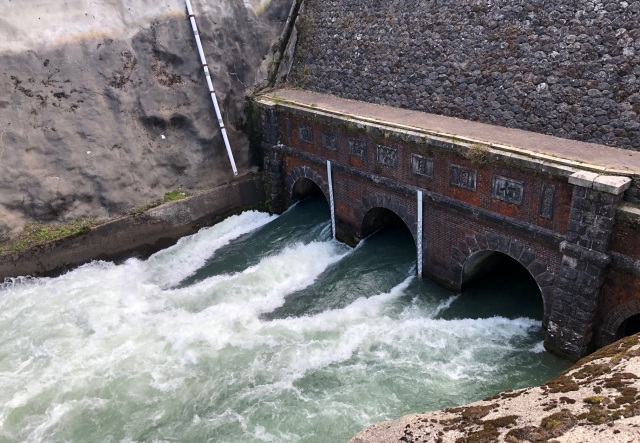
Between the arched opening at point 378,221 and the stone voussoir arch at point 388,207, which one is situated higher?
the stone voussoir arch at point 388,207

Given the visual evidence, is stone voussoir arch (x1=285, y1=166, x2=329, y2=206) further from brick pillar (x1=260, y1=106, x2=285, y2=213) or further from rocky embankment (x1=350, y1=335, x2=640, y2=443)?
rocky embankment (x1=350, y1=335, x2=640, y2=443)

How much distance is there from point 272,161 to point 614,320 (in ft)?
37.5

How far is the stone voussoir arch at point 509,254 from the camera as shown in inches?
419

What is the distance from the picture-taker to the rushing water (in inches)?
380

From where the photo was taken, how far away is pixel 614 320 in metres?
9.80

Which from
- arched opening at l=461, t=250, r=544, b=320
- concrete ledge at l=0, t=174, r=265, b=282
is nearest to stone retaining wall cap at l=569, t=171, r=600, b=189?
arched opening at l=461, t=250, r=544, b=320

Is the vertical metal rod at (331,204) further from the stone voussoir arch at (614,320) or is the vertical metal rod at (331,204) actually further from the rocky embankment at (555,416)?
the rocky embankment at (555,416)

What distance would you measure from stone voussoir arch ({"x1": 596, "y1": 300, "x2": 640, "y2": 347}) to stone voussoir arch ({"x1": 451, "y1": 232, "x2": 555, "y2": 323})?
3.46ft

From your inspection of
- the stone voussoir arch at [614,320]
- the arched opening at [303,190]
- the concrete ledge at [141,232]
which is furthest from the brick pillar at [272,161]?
the stone voussoir arch at [614,320]

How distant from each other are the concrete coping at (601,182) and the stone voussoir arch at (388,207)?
4620mm

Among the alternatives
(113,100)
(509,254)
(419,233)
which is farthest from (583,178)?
(113,100)

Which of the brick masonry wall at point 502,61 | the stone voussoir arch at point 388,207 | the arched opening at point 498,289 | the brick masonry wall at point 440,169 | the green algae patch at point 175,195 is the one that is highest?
the brick masonry wall at point 502,61

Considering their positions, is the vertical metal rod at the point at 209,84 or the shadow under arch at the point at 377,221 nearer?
the shadow under arch at the point at 377,221

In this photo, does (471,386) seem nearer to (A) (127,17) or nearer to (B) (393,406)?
(B) (393,406)
